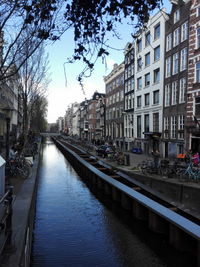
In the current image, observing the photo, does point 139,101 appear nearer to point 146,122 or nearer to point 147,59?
point 146,122

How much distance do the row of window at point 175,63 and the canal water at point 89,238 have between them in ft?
62.7

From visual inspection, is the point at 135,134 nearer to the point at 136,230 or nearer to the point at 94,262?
the point at 136,230

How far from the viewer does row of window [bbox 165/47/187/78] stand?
1068 inches

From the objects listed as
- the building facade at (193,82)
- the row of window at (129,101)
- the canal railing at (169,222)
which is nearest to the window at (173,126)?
the building facade at (193,82)

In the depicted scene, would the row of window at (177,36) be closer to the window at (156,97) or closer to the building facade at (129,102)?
the window at (156,97)

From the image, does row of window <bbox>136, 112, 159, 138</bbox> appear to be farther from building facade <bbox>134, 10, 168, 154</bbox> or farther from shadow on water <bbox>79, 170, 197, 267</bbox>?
shadow on water <bbox>79, 170, 197, 267</bbox>

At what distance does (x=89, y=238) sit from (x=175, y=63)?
2508 cm

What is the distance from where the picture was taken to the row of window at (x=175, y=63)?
2714 centimetres

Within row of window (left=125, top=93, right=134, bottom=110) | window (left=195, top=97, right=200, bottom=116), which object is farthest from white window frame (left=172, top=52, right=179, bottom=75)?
row of window (left=125, top=93, right=134, bottom=110)

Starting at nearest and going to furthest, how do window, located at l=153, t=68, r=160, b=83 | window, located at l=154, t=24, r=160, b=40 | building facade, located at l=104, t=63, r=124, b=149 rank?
1. window, located at l=154, t=24, r=160, b=40
2. window, located at l=153, t=68, r=160, b=83
3. building facade, located at l=104, t=63, r=124, b=149

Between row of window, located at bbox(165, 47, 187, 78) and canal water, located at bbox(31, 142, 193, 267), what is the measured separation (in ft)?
62.7

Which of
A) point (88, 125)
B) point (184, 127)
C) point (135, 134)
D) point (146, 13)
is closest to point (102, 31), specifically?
point (146, 13)

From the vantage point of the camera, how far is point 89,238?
9.04m

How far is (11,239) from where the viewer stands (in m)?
5.43
